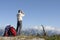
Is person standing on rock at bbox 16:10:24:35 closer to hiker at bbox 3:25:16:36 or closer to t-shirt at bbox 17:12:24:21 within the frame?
t-shirt at bbox 17:12:24:21

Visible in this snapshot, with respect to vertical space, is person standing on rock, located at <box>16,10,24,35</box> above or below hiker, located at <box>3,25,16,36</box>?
above

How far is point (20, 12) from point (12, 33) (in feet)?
Result: 6.78

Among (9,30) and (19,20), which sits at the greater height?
(19,20)

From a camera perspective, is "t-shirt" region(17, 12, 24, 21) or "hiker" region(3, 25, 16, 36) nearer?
"hiker" region(3, 25, 16, 36)

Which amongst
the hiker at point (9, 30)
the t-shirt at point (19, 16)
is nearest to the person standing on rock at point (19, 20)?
the t-shirt at point (19, 16)

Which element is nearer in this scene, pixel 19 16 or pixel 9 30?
pixel 9 30

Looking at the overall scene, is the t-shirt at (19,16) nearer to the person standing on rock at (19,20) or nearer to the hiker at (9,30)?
the person standing on rock at (19,20)

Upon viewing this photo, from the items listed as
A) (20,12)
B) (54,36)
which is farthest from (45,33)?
(20,12)

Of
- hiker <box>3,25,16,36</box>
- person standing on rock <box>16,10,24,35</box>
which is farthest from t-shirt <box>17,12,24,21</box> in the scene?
hiker <box>3,25,16,36</box>

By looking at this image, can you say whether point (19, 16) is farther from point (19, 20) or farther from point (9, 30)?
point (9, 30)

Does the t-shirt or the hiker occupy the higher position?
the t-shirt

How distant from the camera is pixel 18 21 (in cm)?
1809

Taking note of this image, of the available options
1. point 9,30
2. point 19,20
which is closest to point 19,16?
point 19,20

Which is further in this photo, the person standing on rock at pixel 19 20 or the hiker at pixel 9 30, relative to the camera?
the person standing on rock at pixel 19 20
